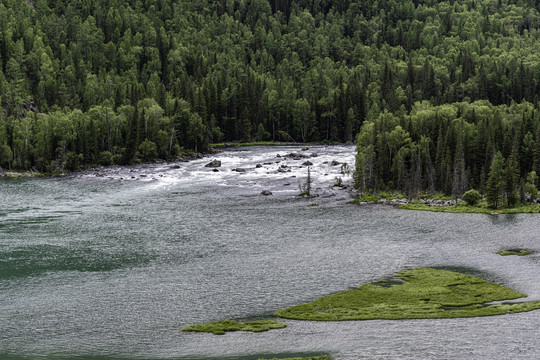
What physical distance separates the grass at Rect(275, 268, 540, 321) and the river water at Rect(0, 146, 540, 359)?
1935 mm

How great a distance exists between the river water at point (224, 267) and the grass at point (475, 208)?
12.5 feet

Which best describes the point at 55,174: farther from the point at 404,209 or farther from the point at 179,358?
the point at 179,358

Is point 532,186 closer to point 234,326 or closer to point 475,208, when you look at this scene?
point 475,208

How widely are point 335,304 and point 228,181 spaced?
10256cm

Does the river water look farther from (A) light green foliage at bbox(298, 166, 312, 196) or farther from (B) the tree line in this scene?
(B) the tree line

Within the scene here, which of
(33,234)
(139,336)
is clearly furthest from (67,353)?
(33,234)

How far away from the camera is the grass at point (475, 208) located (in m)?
130

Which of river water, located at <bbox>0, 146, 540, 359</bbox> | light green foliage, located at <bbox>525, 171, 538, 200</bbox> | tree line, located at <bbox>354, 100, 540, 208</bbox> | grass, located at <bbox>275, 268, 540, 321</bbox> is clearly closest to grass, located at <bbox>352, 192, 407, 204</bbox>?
tree line, located at <bbox>354, 100, 540, 208</bbox>

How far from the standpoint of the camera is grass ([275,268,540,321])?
73.8m

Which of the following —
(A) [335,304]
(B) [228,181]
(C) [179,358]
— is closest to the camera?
(C) [179,358]

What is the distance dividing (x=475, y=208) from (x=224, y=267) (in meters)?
66.5

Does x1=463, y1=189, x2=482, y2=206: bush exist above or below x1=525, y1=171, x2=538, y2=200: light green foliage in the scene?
below

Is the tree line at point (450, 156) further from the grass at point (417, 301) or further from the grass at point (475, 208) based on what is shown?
the grass at point (417, 301)

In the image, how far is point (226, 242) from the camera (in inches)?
4299
